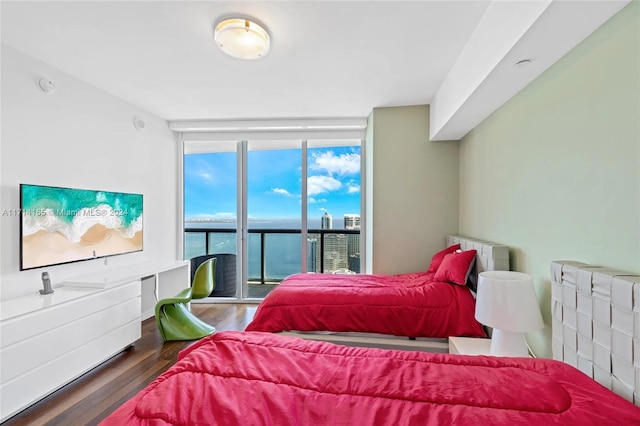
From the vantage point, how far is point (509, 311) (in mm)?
1539

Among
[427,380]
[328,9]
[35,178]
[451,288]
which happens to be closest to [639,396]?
[427,380]

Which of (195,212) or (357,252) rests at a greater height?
(195,212)

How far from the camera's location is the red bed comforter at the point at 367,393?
2.99 feet

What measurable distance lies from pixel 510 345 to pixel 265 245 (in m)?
3.49

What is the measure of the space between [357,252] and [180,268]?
240 cm

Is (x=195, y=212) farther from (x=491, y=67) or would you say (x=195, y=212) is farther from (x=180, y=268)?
(x=491, y=67)

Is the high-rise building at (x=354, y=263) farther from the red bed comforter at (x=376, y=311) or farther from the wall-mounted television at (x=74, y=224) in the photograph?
the wall-mounted television at (x=74, y=224)

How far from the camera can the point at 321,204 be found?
4.10 m

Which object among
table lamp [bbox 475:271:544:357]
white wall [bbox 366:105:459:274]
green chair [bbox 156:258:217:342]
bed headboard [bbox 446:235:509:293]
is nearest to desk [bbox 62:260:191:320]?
green chair [bbox 156:258:217:342]

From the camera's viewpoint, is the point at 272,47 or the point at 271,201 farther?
the point at 271,201

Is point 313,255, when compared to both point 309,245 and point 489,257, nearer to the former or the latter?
point 309,245

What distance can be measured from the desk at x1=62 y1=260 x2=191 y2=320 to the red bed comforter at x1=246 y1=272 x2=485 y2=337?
144cm

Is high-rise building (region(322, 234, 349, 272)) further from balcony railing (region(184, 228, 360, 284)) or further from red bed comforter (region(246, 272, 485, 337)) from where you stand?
red bed comforter (region(246, 272, 485, 337))

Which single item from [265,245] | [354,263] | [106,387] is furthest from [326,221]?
[106,387]
